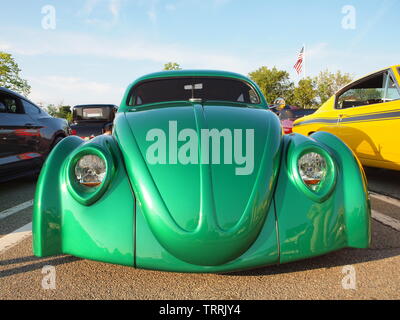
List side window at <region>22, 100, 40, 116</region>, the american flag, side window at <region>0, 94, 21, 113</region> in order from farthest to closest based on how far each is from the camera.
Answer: the american flag, side window at <region>22, 100, 40, 116</region>, side window at <region>0, 94, 21, 113</region>

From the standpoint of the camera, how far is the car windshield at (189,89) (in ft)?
11.0

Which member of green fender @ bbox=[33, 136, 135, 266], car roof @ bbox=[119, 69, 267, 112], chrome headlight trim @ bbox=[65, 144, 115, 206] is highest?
car roof @ bbox=[119, 69, 267, 112]

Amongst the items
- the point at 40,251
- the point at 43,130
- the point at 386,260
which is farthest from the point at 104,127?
the point at 386,260

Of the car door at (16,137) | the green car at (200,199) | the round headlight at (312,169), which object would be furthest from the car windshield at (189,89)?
the car door at (16,137)

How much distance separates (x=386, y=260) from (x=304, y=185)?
827mm

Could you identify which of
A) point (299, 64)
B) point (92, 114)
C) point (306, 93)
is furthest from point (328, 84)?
point (92, 114)

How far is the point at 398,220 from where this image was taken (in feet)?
9.61

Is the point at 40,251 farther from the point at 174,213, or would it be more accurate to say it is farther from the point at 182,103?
the point at 182,103

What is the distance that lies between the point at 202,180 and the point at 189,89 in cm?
181

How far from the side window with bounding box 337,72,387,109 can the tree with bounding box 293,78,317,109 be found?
37074mm

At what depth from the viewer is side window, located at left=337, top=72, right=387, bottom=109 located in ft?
14.2

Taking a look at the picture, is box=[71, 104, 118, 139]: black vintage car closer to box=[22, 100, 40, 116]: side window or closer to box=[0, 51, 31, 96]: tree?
box=[22, 100, 40, 116]: side window

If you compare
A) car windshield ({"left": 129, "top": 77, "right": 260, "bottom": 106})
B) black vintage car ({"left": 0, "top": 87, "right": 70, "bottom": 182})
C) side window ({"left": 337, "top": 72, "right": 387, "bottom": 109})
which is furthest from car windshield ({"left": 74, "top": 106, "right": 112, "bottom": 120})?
side window ({"left": 337, "top": 72, "right": 387, "bottom": 109})

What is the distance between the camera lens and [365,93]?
15.5ft
